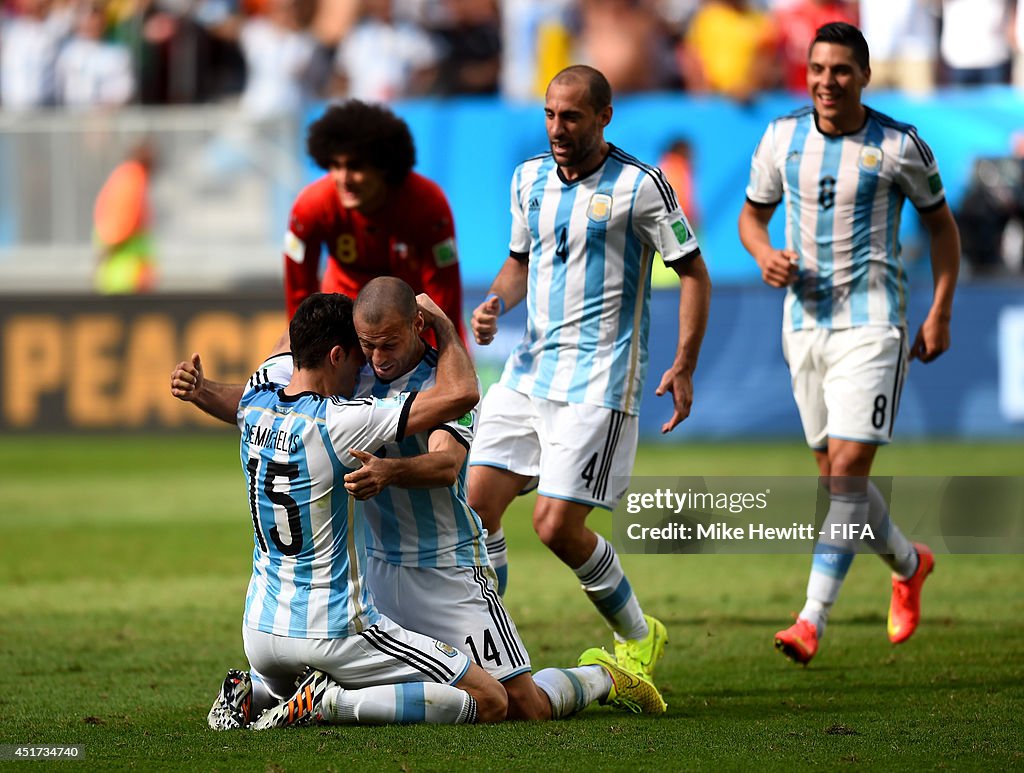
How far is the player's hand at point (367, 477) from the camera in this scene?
467cm

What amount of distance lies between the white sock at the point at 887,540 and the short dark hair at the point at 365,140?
2536mm

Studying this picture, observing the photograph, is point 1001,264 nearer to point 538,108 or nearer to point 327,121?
point 538,108

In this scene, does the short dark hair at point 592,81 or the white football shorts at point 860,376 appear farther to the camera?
the white football shorts at point 860,376

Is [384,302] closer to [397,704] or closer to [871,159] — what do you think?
[397,704]

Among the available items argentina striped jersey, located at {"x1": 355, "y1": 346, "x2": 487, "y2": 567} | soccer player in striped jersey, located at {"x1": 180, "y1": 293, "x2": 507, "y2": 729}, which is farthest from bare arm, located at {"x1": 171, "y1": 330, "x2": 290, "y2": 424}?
argentina striped jersey, located at {"x1": 355, "y1": 346, "x2": 487, "y2": 567}

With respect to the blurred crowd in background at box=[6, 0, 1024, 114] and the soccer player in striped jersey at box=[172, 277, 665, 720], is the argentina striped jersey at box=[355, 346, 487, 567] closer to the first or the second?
the soccer player in striped jersey at box=[172, 277, 665, 720]

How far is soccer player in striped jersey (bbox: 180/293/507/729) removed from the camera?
15.9 ft

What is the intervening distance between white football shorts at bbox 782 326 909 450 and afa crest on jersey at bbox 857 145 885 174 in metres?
0.68

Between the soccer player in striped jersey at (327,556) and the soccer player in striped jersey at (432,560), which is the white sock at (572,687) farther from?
the soccer player in striped jersey at (327,556)

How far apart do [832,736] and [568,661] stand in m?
1.74

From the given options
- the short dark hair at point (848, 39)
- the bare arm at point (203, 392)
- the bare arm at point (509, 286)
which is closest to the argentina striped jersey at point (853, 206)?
the short dark hair at point (848, 39)

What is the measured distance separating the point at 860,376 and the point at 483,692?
2.40 m

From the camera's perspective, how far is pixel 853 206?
6.51 meters

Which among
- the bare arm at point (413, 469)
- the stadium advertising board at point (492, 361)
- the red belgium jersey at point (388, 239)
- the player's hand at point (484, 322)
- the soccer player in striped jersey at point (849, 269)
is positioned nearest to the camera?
the bare arm at point (413, 469)
